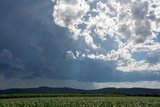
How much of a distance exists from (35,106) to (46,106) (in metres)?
1.51

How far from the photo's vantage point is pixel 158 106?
4375 centimetres

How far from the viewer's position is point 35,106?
46.3 metres

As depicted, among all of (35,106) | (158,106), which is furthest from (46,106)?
(158,106)

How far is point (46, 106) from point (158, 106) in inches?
550

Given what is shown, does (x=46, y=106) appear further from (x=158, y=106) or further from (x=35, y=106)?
(x=158, y=106)

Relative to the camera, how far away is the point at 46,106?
4594 centimetres

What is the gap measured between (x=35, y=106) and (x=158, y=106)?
50.8ft
